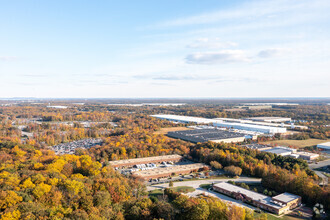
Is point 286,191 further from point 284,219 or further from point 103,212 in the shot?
point 103,212

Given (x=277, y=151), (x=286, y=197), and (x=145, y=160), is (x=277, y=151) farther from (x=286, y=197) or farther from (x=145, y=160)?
(x=145, y=160)

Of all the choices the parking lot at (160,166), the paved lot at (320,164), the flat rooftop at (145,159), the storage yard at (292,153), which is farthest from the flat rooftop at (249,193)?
the storage yard at (292,153)

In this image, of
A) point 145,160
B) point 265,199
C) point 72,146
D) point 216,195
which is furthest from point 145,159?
point 265,199

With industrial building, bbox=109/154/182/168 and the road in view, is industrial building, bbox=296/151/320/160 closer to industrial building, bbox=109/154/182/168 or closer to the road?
the road

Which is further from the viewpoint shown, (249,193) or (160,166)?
(160,166)

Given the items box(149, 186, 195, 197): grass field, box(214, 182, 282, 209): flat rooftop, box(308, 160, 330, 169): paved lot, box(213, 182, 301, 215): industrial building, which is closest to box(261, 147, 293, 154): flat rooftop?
box(308, 160, 330, 169): paved lot

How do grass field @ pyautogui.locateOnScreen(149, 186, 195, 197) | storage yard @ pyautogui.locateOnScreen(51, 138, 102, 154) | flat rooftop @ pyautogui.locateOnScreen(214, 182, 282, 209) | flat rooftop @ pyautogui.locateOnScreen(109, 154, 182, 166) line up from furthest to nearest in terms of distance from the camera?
storage yard @ pyautogui.locateOnScreen(51, 138, 102, 154)
flat rooftop @ pyautogui.locateOnScreen(109, 154, 182, 166)
grass field @ pyautogui.locateOnScreen(149, 186, 195, 197)
flat rooftop @ pyautogui.locateOnScreen(214, 182, 282, 209)

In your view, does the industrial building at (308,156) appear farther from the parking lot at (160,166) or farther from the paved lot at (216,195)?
the paved lot at (216,195)

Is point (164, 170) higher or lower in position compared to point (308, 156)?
lower
